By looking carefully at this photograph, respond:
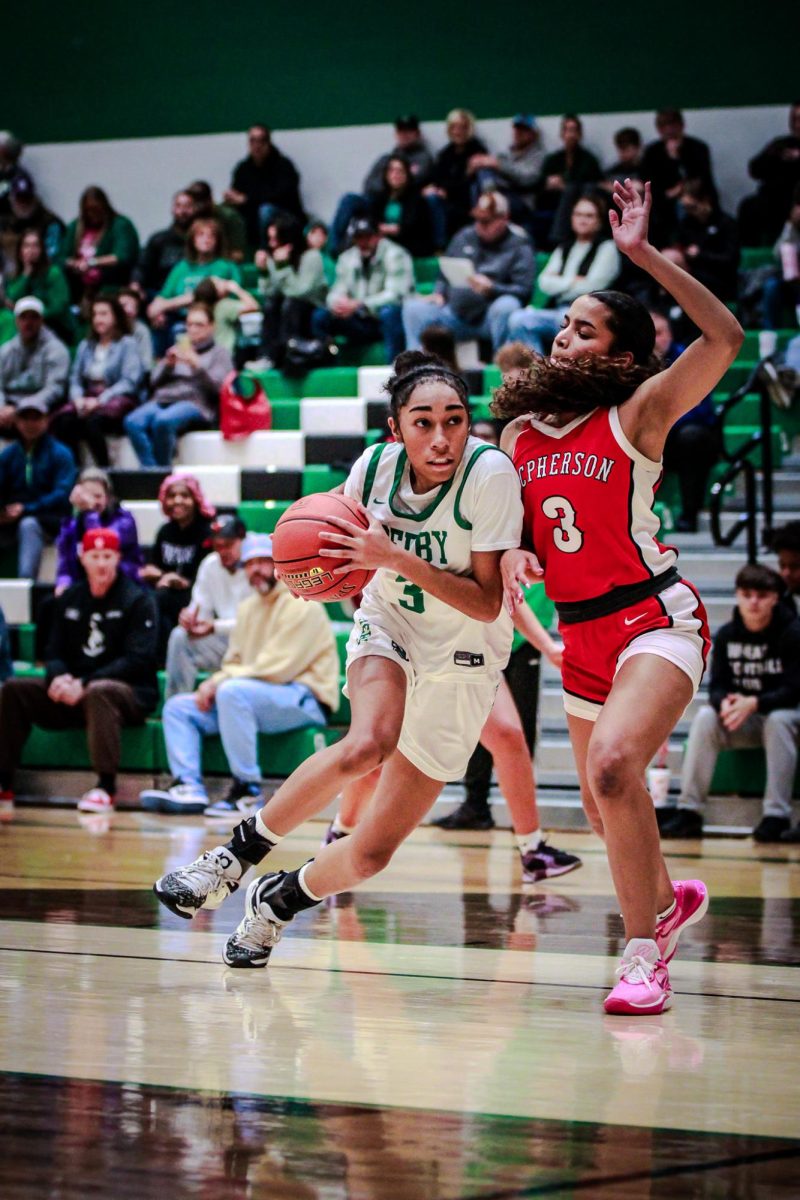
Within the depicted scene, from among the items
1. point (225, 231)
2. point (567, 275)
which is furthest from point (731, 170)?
point (225, 231)

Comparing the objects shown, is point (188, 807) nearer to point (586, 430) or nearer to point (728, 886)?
point (728, 886)

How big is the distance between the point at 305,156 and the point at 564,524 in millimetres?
9306

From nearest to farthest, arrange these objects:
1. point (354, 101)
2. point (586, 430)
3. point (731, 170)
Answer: point (586, 430)
point (731, 170)
point (354, 101)

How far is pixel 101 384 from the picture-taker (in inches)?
394

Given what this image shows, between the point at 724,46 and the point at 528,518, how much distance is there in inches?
346

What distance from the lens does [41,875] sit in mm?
5156

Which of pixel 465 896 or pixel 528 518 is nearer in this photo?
pixel 528 518

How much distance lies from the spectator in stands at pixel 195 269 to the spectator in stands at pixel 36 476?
169 cm

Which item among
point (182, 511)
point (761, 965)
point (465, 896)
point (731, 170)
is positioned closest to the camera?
point (761, 965)

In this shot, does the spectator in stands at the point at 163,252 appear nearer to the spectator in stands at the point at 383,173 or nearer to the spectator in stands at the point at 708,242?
the spectator in stands at the point at 383,173

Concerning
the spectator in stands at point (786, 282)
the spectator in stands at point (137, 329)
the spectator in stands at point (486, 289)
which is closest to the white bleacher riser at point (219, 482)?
the spectator in stands at point (137, 329)

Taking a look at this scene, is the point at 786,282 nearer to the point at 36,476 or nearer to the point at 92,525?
the point at 92,525

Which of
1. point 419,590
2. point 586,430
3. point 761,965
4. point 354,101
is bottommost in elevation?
point 761,965

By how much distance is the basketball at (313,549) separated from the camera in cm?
346
